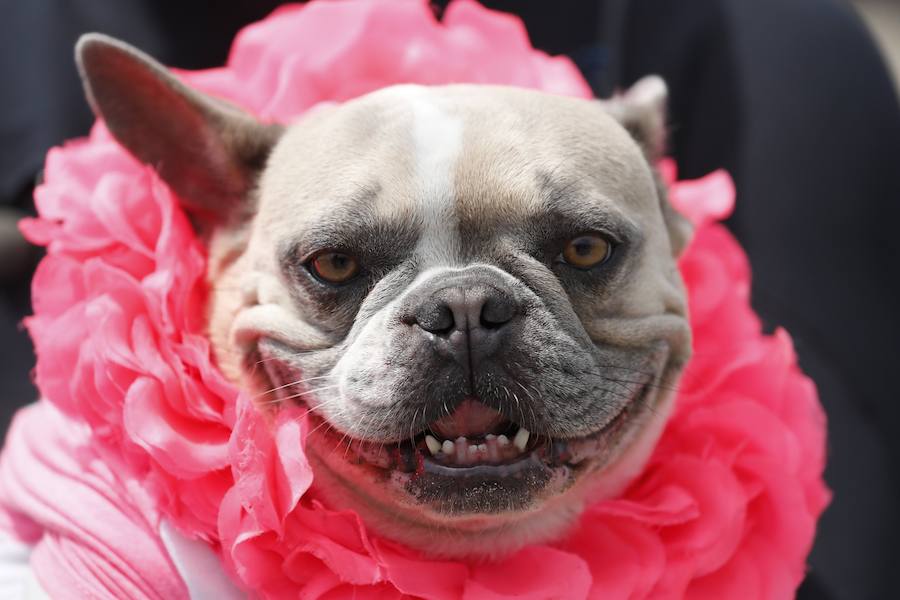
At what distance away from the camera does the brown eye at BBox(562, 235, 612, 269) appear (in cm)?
123

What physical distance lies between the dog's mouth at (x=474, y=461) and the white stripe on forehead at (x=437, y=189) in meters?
0.20

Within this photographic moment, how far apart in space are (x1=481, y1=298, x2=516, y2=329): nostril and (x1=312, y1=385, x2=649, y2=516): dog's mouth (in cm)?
10

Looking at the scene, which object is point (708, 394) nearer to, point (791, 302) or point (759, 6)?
point (791, 302)

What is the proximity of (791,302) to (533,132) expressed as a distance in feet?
2.97

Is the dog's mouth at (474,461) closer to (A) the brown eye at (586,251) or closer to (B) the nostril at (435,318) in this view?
(B) the nostril at (435,318)

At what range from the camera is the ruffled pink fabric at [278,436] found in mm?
1171

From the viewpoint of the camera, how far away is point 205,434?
3.99 ft

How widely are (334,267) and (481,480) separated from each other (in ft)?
1.09

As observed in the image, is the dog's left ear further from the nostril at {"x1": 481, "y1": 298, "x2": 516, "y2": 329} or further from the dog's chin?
the nostril at {"x1": 481, "y1": 298, "x2": 516, "y2": 329}

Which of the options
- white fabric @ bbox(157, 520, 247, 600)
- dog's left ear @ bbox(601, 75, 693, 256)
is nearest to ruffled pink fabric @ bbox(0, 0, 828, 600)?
white fabric @ bbox(157, 520, 247, 600)

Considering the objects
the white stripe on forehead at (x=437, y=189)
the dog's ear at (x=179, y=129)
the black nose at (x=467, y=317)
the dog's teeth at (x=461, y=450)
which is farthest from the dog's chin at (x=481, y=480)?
the dog's ear at (x=179, y=129)

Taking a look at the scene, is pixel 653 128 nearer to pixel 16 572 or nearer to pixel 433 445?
pixel 433 445

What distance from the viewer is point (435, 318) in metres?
1.11

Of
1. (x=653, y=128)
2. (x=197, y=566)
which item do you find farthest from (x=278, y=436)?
(x=653, y=128)
